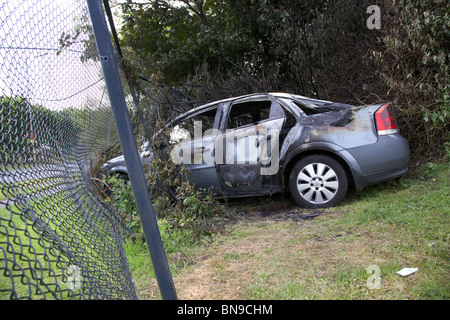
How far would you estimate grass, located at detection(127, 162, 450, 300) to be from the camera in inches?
95.0

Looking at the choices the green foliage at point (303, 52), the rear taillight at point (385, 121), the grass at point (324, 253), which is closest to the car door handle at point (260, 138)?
the grass at point (324, 253)

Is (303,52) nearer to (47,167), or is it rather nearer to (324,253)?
(324,253)

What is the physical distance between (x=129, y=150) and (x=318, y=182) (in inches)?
123

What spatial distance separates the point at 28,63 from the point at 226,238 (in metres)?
2.72

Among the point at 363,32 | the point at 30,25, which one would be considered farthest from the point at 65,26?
the point at 363,32

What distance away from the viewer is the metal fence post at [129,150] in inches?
74.2

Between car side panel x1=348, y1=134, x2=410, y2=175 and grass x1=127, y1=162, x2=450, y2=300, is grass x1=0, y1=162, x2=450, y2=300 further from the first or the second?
car side panel x1=348, y1=134, x2=410, y2=175

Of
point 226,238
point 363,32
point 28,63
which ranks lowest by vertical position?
point 226,238

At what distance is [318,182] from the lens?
14.7 feet

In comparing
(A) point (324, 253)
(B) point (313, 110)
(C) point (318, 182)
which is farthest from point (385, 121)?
(A) point (324, 253)

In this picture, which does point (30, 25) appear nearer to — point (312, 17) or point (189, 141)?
point (189, 141)

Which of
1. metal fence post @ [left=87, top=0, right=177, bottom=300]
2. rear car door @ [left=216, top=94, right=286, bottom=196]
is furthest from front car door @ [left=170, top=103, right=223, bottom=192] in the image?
metal fence post @ [left=87, top=0, right=177, bottom=300]

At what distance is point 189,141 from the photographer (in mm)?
4961

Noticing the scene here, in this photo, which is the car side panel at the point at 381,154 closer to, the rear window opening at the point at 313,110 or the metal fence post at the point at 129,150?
the rear window opening at the point at 313,110
